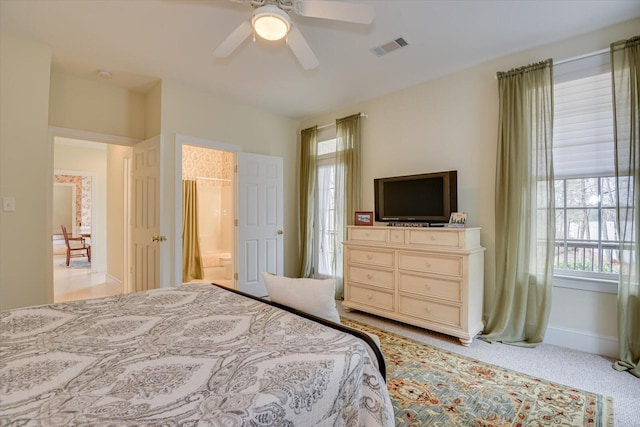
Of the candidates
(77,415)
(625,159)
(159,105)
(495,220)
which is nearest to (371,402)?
(77,415)

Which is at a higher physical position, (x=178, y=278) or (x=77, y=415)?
(x=77, y=415)

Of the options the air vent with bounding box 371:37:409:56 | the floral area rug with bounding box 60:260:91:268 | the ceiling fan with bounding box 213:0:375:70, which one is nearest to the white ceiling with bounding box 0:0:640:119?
the air vent with bounding box 371:37:409:56

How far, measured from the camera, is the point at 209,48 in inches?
117

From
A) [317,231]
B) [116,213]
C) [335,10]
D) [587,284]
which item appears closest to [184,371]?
[335,10]

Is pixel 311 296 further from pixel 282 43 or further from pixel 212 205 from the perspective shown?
pixel 212 205

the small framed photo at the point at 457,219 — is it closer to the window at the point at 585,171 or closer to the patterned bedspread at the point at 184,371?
the window at the point at 585,171

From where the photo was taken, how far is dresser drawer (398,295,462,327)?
288cm

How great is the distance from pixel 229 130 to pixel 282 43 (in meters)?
1.77

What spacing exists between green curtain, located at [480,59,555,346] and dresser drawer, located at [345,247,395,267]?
110 cm

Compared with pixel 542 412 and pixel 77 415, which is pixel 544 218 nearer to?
pixel 542 412

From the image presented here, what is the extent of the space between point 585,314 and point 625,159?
136cm

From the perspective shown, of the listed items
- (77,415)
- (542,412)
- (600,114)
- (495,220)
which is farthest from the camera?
(495,220)

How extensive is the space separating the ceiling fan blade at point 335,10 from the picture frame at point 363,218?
92.2 inches

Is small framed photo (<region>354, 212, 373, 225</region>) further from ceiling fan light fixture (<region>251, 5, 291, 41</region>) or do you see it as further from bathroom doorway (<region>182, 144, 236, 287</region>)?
bathroom doorway (<region>182, 144, 236, 287</region>)
